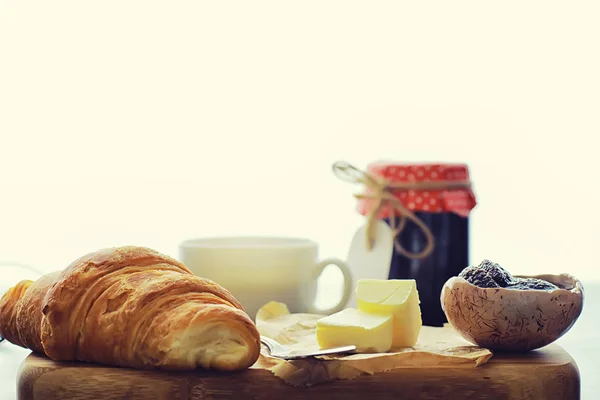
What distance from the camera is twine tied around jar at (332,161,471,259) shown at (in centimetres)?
124

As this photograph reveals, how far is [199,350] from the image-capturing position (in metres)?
0.83

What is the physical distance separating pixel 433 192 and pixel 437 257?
10 centimetres

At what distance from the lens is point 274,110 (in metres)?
2.56

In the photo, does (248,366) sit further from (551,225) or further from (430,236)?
(551,225)

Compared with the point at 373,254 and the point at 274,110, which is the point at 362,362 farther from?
the point at 274,110

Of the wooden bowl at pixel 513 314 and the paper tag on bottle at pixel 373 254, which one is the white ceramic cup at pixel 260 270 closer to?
the paper tag on bottle at pixel 373 254

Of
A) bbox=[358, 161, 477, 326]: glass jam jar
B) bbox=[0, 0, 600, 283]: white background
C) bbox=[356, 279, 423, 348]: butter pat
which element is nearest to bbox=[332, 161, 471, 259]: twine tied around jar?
bbox=[358, 161, 477, 326]: glass jam jar

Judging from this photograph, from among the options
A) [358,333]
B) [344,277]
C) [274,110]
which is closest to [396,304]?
[358,333]

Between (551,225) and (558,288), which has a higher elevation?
(558,288)

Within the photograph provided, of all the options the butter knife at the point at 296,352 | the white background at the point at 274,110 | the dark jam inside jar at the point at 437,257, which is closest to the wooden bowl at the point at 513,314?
the butter knife at the point at 296,352

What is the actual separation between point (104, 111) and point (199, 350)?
1884mm

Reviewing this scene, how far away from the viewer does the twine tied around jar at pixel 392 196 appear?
1.24 metres

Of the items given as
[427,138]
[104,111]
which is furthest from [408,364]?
[104,111]

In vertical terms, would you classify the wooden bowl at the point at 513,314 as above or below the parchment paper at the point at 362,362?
above
